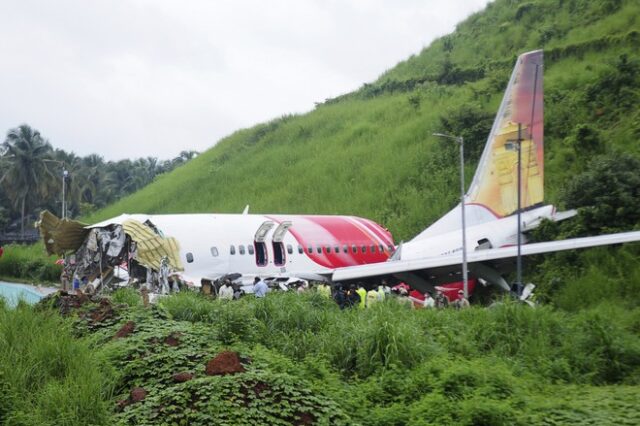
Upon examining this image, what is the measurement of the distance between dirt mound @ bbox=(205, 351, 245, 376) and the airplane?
391 inches

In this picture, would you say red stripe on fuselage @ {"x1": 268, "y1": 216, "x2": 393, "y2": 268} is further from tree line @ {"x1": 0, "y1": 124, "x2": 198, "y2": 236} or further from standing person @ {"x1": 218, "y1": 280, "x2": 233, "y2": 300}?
tree line @ {"x1": 0, "y1": 124, "x2": 198, "y2": 236}

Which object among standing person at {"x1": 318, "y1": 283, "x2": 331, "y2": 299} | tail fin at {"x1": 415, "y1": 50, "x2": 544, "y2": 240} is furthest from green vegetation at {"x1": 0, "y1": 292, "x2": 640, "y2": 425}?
tail fin at {"x1": 415, "y1": 50, "x2": 544, "y2": 240}

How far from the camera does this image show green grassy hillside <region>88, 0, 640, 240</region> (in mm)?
34781

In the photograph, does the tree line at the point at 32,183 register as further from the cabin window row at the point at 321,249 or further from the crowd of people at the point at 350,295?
the crowd of people at the point at 350,295

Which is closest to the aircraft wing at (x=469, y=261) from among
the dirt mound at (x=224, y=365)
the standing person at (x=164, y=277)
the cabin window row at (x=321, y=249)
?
the cabin window row at (x=321, y=249)

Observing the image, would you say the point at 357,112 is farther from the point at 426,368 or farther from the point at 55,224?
the point at 426,368

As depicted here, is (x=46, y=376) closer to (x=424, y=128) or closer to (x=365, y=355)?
(x=365, y=355)

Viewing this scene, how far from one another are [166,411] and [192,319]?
4388 millimetres

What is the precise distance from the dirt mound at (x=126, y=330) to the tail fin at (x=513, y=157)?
14981 mm

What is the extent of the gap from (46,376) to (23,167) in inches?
2289

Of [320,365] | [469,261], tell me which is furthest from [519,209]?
[320,365]

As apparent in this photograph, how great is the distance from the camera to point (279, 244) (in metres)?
22.1

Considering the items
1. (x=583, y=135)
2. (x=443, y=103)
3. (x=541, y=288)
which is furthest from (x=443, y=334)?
(x=443, y=103)

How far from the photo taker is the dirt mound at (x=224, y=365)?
27.1 ft
